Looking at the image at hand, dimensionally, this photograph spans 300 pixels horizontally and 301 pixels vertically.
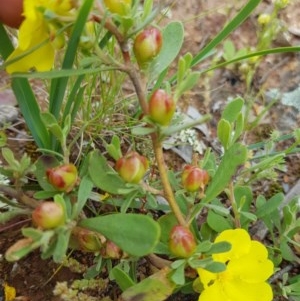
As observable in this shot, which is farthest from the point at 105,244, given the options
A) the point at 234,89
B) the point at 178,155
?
the point at 234,89

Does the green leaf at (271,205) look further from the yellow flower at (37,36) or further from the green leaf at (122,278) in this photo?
the yellow flower at (37,36)

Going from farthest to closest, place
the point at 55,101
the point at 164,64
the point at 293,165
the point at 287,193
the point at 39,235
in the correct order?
the point at 293,165, the point at 287,193, the point at 55,101, the point at 164,64, the point at 39,235

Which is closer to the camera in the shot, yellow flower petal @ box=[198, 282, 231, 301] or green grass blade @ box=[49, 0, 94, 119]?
green grass blade @ box=[49, 0, 94, 119]

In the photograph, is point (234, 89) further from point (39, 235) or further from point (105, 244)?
A: point (39, 235)

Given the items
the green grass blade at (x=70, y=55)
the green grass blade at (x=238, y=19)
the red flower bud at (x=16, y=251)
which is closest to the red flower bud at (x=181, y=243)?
the red flower bud at (x=16, y=251)

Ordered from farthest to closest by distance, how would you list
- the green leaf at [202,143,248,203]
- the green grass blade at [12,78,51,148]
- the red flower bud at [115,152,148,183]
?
the green grass blade at [12,78,51,148] → the green leaf at [202,143,248,203] → the red flower bud at [115,152,148,183]

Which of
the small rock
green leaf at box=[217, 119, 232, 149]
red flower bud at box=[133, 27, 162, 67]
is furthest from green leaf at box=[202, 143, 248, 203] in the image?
the small rock

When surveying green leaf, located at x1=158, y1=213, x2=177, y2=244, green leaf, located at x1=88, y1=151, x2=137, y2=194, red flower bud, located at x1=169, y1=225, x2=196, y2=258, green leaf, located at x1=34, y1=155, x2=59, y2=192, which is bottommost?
green leaf, located at x1=158, y1=213, x2=177, y2=244

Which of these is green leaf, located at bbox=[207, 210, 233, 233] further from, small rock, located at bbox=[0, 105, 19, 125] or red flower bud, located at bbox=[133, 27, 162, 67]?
small rock, located at bbox=[0, 105, 19, 125]
